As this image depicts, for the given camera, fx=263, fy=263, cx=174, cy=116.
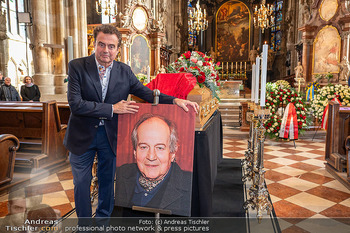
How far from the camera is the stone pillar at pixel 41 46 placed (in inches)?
323

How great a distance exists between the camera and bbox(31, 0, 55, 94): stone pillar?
8.20 m

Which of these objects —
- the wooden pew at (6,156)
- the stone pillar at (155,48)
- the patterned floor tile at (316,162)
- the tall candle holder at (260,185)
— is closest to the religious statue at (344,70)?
the patterned floor tile at (316,162)

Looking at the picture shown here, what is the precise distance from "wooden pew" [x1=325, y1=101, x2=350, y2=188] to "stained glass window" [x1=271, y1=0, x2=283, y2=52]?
1827 cm

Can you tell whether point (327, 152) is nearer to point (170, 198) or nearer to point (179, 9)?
point (170, 198)

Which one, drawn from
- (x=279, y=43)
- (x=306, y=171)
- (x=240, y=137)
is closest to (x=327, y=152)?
(x=306, y=171)

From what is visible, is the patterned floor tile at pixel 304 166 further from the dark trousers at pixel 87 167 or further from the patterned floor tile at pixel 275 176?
the dark trousers at pixel 87 167

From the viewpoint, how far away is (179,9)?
20453 mm

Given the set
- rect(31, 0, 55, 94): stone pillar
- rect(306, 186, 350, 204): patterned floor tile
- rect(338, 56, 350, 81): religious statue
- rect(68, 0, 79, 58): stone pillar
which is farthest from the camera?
rect(338, 56, 350, 81): religious statue

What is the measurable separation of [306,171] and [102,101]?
380 centimetres

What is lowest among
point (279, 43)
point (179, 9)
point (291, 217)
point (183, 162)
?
point (291, 217)

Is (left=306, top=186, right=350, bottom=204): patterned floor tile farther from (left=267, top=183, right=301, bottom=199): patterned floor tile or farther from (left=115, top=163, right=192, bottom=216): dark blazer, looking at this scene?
(left=115, top=163, right=192, bottom=216): dark blazer

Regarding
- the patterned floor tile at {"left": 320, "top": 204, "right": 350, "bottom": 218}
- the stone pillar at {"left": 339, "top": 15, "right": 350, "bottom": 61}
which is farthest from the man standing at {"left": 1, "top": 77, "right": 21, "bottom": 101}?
the stone pillar at {"left": 339, "top": 15, "right": 350, "bottom": 61}

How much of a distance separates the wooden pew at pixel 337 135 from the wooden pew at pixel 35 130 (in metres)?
4.61

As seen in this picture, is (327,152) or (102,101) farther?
(327,152)
